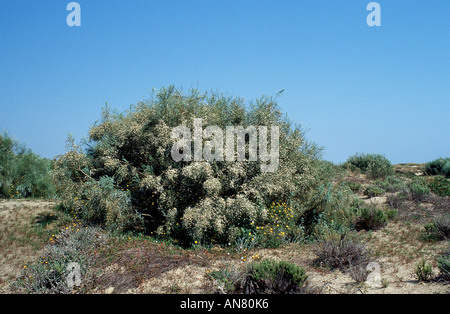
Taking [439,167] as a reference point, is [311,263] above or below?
below

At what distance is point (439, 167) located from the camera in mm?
27266

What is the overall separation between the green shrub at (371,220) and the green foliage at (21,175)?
14.5m

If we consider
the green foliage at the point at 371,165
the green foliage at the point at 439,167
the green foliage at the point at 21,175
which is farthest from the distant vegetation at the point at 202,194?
the green foliage at the point at 439,167

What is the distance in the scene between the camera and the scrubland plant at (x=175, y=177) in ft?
30.2

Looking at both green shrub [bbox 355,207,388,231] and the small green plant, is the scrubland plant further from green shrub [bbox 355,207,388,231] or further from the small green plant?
the small green plant

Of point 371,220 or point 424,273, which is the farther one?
point 371,220

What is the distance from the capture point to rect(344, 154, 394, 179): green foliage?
25077 mm

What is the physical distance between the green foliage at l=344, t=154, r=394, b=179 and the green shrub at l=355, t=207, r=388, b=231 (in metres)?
14.5

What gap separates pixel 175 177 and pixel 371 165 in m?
21.6

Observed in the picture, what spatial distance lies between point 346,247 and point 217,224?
3.16 metres

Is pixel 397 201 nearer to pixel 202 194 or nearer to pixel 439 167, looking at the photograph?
pixel 202 194

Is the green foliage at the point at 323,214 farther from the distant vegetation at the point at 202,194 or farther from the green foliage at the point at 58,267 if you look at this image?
the green foliage at the point at 58,267

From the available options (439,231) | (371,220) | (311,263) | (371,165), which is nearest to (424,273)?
(311,263)
